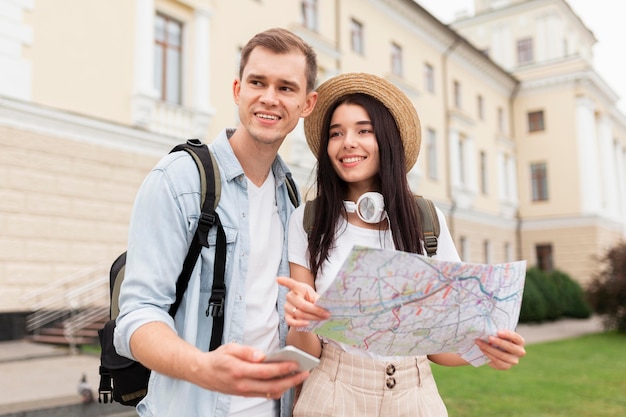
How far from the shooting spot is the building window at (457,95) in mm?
26219

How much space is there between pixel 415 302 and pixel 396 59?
21.8 meters

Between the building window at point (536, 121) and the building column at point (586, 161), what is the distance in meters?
1.78

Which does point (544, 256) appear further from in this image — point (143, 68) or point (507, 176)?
point (143, 68)

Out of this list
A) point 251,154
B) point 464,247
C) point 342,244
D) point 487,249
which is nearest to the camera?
point 251,154

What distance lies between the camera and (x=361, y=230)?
2188 mm

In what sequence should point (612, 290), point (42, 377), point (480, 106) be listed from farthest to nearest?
1. point (480, 106)
2. point (612, 290)
3. point (42, 377)

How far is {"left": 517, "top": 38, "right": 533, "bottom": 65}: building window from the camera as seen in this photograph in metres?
32.2

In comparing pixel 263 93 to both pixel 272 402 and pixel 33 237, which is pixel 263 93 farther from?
pixel 33 237

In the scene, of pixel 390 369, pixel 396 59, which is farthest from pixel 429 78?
pixel 390 369

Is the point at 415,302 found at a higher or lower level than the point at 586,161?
lower

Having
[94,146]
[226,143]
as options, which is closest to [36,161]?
[94,146]

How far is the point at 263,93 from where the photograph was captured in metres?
1.94

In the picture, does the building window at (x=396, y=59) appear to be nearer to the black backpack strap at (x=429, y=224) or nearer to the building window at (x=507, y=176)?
the building window at (x=507, y=176)

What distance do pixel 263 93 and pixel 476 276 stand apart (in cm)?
92
